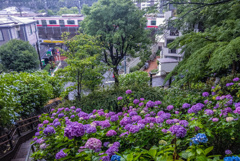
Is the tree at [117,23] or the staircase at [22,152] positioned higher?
the tree at [117,23]

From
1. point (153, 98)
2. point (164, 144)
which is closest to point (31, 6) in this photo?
point (153, 98)

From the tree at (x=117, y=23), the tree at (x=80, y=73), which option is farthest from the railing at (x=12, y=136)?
the tree at (x=117, y=23)

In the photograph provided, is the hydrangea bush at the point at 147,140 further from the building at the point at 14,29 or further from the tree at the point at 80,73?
the building at the point at 14,29

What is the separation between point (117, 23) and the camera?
1080cm

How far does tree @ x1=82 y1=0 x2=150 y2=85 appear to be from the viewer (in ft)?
35.0

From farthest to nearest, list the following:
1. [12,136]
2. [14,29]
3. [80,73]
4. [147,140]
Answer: [14,29], [80,73], [12,136], [147,140]

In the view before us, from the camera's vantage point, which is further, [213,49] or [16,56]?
[16,56]

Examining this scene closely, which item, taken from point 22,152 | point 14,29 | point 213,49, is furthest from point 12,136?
point 14,29

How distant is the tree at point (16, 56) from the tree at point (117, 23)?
7372mm

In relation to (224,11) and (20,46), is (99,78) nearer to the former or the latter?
(224,11)

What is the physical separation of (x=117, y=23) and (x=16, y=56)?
33.5 feet

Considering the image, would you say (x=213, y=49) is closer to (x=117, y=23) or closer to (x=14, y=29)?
(x=117, y=23)

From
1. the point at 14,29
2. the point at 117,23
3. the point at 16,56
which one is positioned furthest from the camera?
the point at 14,29

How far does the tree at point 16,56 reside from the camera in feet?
49.1
